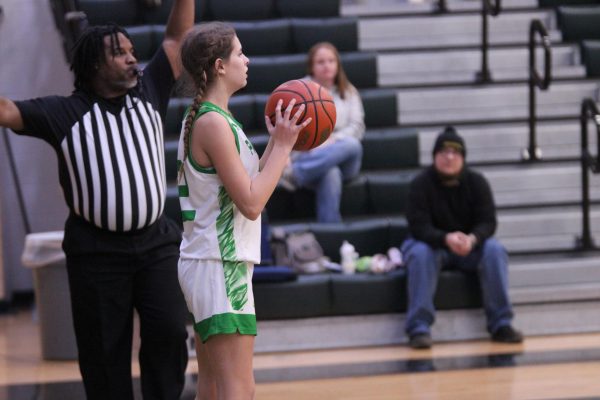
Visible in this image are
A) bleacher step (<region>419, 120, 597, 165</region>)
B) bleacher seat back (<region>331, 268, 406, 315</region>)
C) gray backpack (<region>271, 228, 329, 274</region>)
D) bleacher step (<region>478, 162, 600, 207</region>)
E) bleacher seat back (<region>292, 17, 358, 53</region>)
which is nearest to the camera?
bleacher seat back (<region>331, 268, 406, 315</region>)

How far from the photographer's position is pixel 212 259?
9.82 feet

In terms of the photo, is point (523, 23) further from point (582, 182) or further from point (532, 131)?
point (582, 182)

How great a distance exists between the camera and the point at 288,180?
266 inches

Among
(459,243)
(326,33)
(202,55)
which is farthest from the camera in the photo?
(326,33)

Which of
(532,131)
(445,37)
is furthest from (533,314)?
(445,37)

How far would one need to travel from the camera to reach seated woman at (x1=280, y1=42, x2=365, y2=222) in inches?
262

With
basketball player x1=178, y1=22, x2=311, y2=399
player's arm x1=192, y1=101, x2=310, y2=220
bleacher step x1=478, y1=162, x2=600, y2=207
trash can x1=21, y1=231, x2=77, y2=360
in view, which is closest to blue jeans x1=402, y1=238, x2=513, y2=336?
bleacher step x1=478, y1=162, x2=600, y2=207

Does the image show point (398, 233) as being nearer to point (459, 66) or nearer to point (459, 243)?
point (459, 243)

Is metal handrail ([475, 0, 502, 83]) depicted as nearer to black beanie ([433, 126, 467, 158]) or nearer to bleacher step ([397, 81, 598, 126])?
bleacher step ([397, 81, 598, 126])

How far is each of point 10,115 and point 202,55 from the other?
80 cm

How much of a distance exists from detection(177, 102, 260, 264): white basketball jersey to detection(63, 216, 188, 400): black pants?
0.65 m

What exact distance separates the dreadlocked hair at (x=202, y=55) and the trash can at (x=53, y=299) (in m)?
3.21

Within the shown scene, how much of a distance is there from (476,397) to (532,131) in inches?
114

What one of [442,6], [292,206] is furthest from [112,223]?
[442,6]
